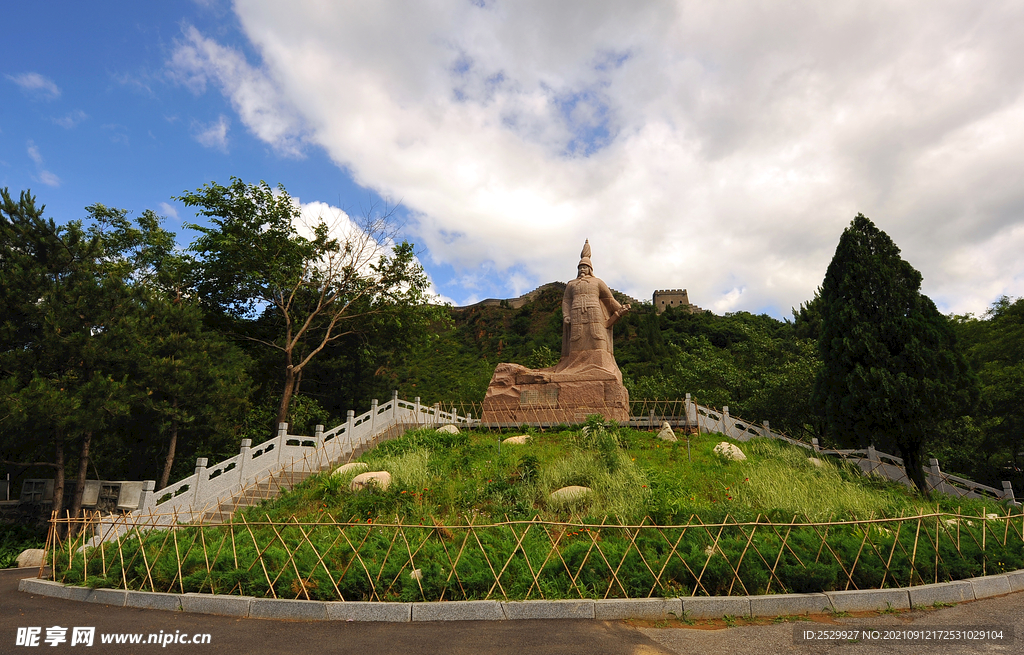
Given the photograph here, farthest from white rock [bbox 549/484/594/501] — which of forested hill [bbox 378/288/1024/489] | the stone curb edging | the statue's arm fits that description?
the statue's arm

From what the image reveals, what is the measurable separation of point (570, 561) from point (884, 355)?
9658 millimetres

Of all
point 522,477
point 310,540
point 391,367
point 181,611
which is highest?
point 391,367

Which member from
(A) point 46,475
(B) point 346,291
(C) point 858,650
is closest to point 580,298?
(B) point 346,291

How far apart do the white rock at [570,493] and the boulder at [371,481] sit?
318cm

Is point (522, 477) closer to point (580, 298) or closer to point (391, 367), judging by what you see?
point (580, 298)

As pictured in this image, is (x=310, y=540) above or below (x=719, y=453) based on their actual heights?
below

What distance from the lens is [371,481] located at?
9.80 m

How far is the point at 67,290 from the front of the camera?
476 inches

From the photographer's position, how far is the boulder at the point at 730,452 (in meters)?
11.7

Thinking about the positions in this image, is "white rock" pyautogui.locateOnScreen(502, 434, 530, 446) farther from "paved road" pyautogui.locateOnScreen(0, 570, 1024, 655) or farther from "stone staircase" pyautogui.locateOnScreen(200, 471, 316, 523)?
"paved road" pyautogui.locateOnScreen(0, 570, 1024, 655)

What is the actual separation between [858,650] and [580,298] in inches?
513

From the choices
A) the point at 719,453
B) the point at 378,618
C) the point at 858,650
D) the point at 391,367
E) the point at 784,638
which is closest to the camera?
the point at 858,650

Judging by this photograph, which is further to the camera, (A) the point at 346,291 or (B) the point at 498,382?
(A) the point at 346,291

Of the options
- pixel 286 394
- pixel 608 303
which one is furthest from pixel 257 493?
pixel 608 303
